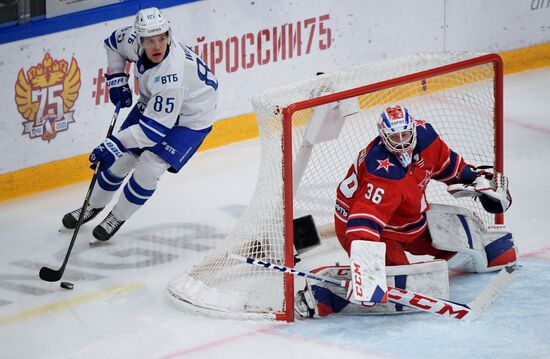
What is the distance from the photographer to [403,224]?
5.06 m

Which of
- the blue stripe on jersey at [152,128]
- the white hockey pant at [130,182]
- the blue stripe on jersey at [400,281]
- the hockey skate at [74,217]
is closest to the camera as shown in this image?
the blue stripe on jersey at [400,281]

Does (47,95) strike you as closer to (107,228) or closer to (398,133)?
(107,228)

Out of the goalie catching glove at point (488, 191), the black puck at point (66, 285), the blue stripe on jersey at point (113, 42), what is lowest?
the black puck at point (66, 285)

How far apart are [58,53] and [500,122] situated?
2430 millimetres

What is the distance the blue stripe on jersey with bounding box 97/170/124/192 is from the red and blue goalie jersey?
1351mm

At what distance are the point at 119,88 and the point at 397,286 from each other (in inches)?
72.9

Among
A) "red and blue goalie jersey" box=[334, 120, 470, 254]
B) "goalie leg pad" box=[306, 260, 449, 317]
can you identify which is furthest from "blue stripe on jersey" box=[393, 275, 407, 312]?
"red and blue goalie jersey" box=[334, 120, 470, 254]

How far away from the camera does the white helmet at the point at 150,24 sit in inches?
215

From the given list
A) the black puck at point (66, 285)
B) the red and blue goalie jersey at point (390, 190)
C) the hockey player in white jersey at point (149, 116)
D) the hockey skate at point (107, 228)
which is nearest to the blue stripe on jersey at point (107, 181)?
the hockey player in white jersey at point (149, 116)

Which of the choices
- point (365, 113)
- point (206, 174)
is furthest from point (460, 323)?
point (206, 174)

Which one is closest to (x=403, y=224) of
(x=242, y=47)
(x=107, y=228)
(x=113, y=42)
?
(x=107, y=228)

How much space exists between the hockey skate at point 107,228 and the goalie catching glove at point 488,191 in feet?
5.35

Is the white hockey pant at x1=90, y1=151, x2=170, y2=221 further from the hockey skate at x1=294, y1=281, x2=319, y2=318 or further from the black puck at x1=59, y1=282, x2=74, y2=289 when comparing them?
the hockey skate at x1=294, y1=281, x2=319, y2=318

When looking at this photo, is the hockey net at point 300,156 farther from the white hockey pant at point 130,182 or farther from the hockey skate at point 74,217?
the hockey skate at point 74,217
